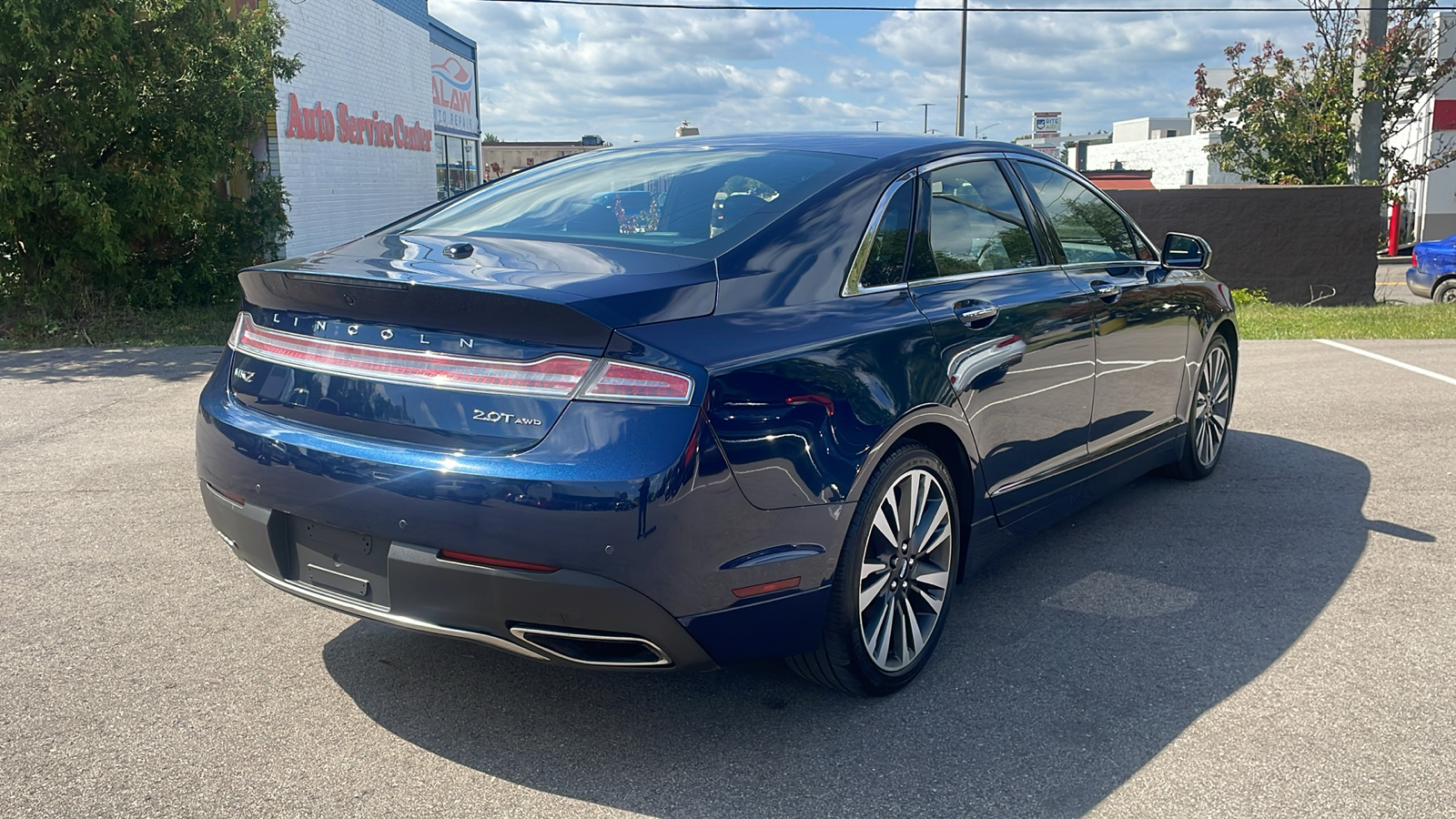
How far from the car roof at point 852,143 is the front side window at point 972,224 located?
0.09 metres

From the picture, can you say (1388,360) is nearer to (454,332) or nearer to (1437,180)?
(454,332)

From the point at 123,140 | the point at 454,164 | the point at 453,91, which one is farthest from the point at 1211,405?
the point at 453,91

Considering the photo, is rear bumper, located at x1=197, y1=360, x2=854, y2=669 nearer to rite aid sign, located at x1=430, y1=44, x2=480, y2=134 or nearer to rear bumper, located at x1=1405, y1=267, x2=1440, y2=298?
rear bumper, located at x1=1405, y1=267, x2=1440, y2=298

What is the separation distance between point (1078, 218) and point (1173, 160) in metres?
52.2

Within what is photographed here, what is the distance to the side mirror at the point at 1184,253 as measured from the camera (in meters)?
5.49

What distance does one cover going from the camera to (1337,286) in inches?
662

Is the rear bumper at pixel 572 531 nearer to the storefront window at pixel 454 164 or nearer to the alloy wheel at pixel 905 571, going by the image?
the alloy wheel at pixel 905 571

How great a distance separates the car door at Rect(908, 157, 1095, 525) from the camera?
3840 mm

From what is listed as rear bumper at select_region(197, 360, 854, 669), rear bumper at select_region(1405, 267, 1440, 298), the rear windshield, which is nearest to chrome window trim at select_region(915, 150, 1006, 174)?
the rear windshield

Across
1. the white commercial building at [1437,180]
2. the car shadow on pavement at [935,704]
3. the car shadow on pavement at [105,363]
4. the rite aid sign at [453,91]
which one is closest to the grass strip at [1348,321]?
the car shadow on pavement at [935,704]

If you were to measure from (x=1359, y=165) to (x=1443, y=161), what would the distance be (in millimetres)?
5838

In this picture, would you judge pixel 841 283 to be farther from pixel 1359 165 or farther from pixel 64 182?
pixel 1359 165

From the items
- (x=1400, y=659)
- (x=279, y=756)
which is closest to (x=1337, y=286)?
(x=1400, y=659)

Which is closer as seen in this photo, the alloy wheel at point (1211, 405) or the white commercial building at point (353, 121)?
the alloy wheel at point (1211, 405)
